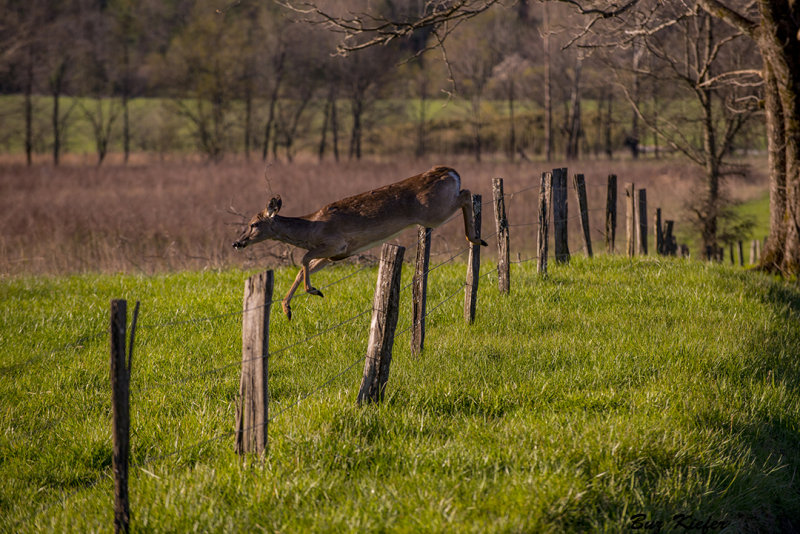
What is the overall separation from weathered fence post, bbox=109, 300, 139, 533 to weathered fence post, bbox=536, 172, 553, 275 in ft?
22.0

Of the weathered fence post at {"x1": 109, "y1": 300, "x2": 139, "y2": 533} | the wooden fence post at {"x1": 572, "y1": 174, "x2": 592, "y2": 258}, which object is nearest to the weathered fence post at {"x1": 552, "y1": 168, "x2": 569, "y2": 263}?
the wooden fence post at {"x1": 572, "y1": 174, "x2": 592, "y2": 258}

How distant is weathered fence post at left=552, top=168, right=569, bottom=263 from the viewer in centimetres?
1000

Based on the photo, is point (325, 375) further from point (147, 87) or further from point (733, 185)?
point (147, 87)

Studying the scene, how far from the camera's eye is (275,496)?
416cm

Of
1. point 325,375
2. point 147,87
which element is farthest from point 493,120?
point 325,375

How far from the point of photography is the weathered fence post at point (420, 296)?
682cm

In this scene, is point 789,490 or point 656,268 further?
point 656,268

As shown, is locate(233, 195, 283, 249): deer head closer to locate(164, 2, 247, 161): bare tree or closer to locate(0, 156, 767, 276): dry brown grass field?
locate(0, 156, 767, 276): dry brown grass field

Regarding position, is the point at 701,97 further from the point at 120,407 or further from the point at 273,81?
the point at 273,81

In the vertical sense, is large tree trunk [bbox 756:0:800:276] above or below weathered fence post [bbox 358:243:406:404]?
above

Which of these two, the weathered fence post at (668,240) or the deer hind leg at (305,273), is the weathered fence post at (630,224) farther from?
the deer hind leg at (305,273)

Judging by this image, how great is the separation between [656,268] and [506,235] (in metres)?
2.81

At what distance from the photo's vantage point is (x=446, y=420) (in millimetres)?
5297

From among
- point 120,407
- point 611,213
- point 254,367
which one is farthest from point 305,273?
point 611,213
